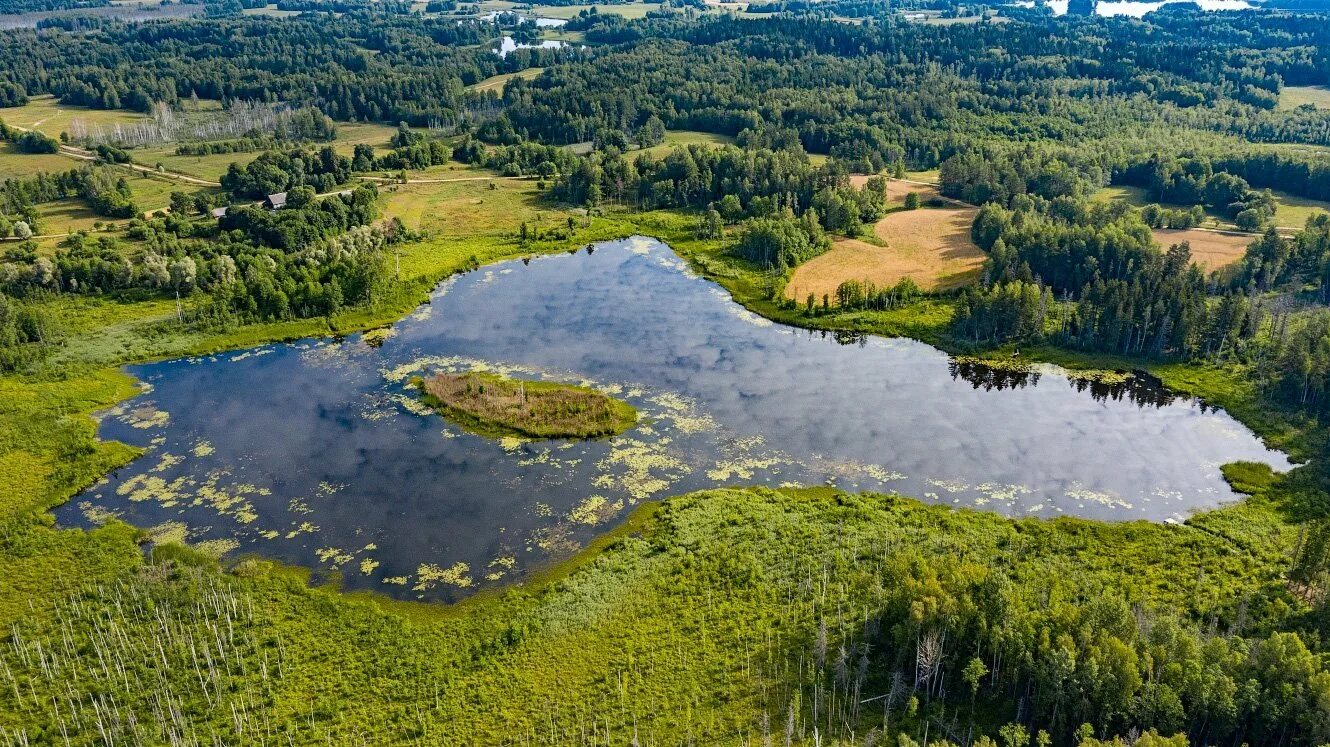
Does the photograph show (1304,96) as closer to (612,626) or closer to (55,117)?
(612,626)

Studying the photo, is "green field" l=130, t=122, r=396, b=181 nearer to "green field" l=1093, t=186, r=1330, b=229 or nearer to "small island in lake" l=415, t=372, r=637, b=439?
"small island in lake" l=415, t=372, r=637, b=439

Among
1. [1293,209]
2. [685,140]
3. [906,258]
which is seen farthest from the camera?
[685,140]

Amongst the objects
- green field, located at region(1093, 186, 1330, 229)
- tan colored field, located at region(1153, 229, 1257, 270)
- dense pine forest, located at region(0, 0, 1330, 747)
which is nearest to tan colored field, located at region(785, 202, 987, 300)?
dense pine forest, located at region(0, 0, 1330, 747)

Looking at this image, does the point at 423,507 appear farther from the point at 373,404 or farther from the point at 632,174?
the point at 632,174

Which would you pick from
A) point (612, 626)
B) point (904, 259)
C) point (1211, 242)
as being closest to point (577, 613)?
point (612, 626)

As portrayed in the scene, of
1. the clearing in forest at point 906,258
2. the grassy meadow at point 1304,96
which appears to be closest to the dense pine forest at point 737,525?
the clearing in forest at point 906,258
